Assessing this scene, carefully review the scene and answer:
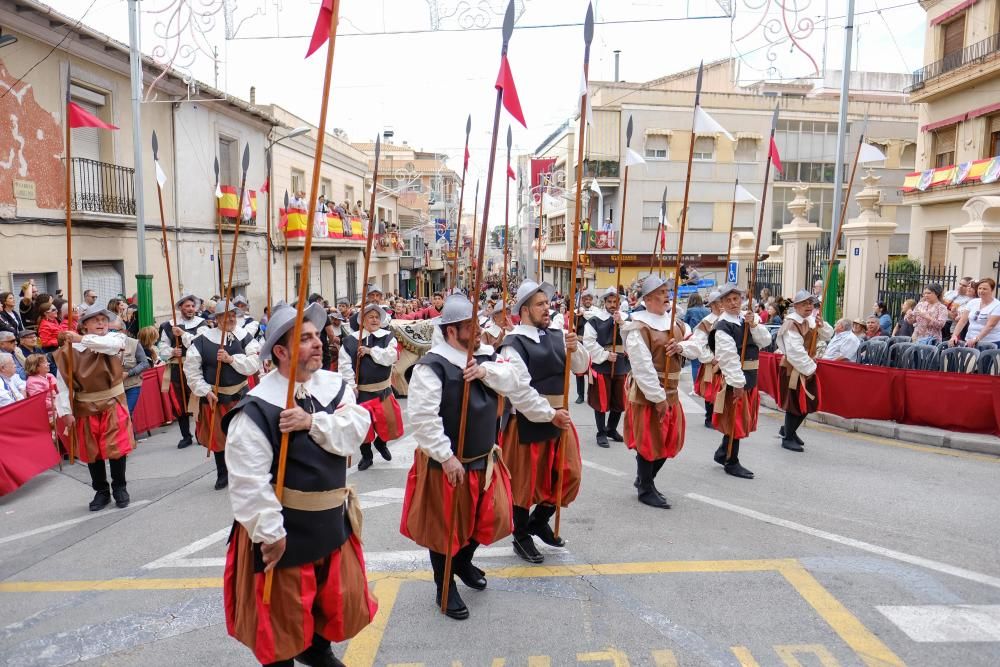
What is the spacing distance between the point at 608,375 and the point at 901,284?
8.50 m

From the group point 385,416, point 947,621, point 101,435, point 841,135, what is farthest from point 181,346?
point 841,135

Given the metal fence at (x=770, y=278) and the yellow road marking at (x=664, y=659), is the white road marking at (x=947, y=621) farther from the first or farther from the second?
the metal fence at (x=770, y=278)

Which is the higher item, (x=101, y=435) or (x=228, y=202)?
(x=228, y=202)

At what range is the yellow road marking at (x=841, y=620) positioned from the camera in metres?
3.62

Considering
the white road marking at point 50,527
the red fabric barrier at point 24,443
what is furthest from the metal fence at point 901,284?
the red fabric barrier at point 24,443

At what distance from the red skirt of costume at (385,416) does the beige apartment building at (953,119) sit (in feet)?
53.3

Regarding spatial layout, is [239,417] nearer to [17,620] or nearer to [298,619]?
[298,619]

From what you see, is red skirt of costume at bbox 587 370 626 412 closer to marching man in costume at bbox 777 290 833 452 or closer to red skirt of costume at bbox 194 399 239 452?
marching man in costume at bbox 777 290 833 452

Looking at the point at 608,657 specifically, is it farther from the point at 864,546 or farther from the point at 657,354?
the point at 657,354

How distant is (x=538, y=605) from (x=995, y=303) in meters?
8.25

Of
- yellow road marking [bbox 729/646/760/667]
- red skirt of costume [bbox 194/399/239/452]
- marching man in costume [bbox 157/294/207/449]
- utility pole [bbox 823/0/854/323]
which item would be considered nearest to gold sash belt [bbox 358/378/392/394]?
red skirt of costume [bbox 194/399/239/452]

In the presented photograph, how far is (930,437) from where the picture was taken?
8289 mm

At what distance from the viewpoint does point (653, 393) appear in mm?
5812

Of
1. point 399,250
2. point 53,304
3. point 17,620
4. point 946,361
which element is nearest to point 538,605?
point 17,620
